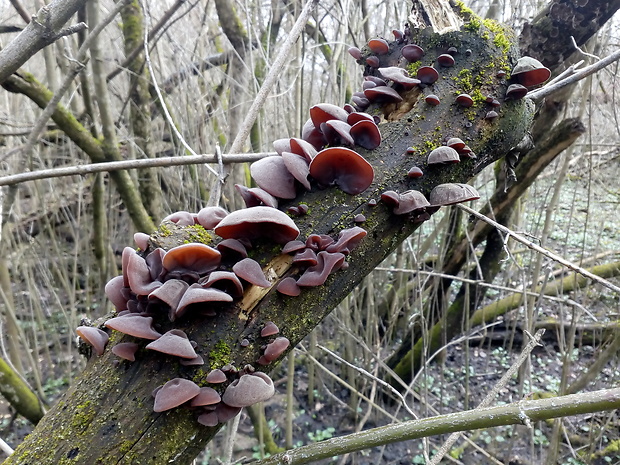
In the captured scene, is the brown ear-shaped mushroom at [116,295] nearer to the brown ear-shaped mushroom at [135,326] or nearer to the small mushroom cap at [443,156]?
the brown ear-shaped mushroom at [135,326]

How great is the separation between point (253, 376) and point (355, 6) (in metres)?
2.90

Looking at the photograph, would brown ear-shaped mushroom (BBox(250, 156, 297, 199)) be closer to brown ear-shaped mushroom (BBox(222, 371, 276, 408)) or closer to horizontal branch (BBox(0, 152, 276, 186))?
horizontal branch (BBox(0, 152, 276, 186))

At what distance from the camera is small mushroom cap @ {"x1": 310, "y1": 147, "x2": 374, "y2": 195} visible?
120cm

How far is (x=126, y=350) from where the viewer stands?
1.03m

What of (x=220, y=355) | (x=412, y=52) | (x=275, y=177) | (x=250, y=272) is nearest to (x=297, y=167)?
(x=275, y=177)

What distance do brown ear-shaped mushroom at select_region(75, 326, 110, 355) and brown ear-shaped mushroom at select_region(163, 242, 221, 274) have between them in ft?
0.86

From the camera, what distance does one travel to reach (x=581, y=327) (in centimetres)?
399

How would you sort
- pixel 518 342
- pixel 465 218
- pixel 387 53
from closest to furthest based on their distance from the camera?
pixel 387 53
pixel 465 218
pixel 518 342

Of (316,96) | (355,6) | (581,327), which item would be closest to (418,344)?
(581,327)

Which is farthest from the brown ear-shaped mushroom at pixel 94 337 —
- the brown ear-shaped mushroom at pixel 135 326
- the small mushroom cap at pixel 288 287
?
the small mushroom cap at pixel 288 287

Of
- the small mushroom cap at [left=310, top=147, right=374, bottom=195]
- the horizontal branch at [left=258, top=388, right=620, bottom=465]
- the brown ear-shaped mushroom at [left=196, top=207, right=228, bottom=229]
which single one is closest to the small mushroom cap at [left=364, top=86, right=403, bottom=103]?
the small mushroom cap at [left=310, top=147, right=374, bottom=195]

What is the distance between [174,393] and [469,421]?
2.39 ft

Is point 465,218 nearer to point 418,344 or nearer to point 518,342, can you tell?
point 418,344

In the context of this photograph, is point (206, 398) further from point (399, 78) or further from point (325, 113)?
point (399, 78)
